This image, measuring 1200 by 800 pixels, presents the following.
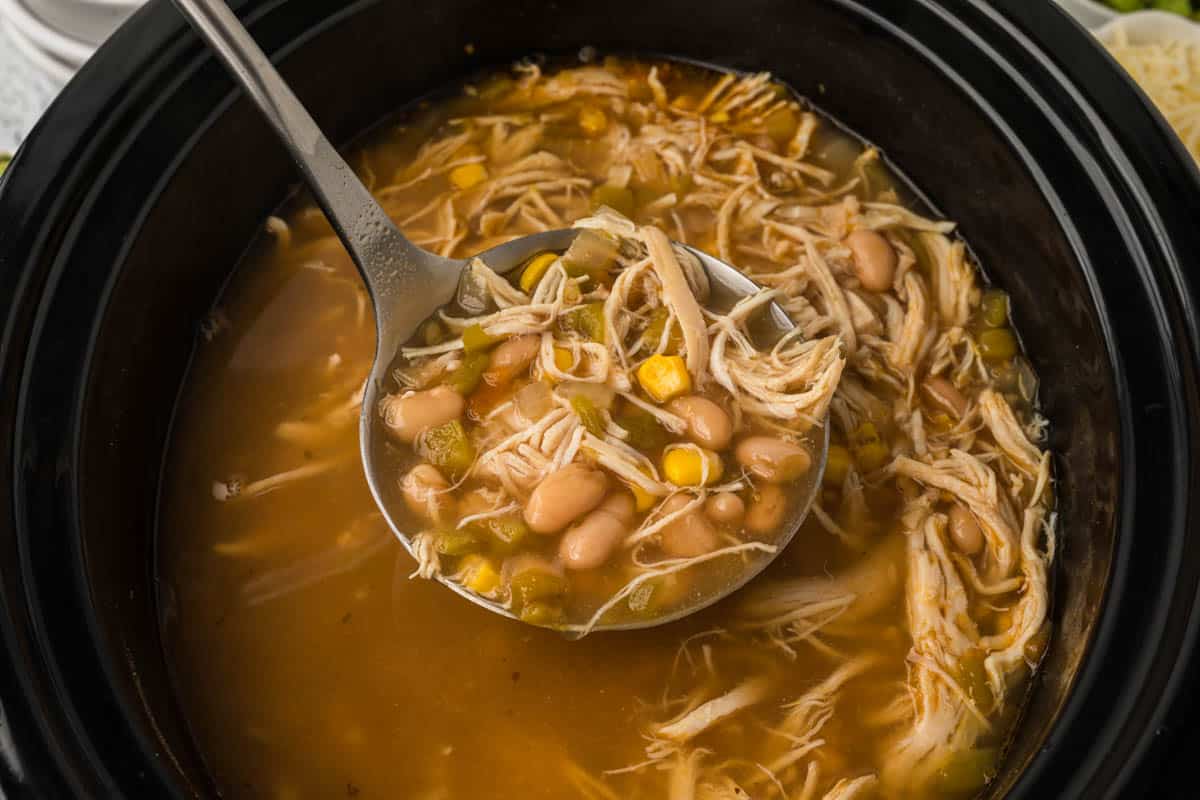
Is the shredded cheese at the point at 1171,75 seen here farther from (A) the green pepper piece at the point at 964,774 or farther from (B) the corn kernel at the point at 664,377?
(A) the green pepper piece at the point at 964,774

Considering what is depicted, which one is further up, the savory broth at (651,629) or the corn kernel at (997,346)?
the corn kernel at (997,346)

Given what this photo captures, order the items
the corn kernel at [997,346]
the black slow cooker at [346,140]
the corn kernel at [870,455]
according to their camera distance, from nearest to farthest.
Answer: the black slow cooker at [346,140] < the corn kernel at [870,455] < the corn kernel at [997,346]

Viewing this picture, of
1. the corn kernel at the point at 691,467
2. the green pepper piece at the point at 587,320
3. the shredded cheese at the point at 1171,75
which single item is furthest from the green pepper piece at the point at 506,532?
the shredded cheese at the point at 1171,75

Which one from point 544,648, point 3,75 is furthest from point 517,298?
point 3,75

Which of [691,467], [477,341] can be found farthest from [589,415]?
[477,341]

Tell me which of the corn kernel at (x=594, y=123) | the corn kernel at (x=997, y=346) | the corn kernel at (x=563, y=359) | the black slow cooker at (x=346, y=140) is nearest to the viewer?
the black slow cooker at (x=346, y=140)
